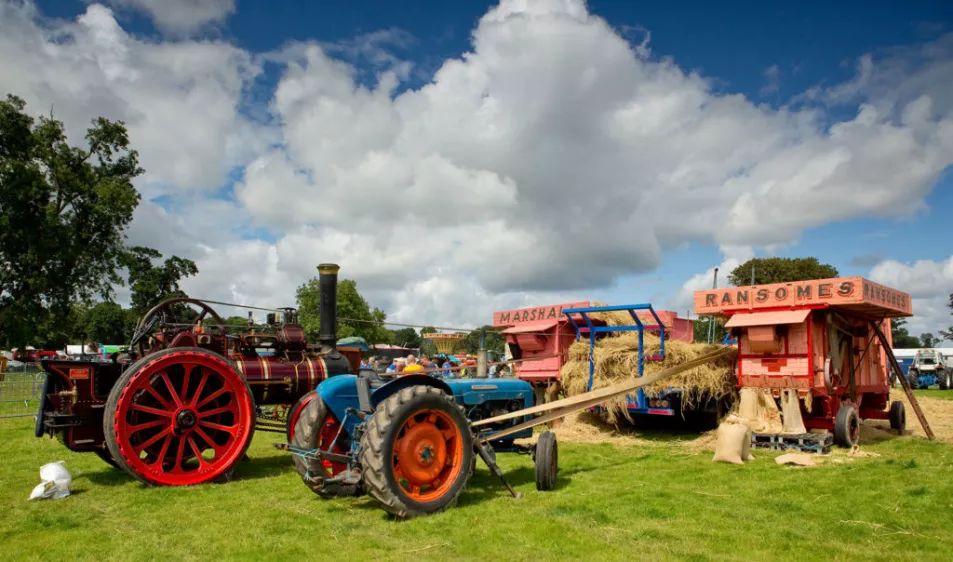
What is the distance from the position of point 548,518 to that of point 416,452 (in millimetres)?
1098

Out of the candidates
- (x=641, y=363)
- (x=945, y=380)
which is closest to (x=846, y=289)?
(x=641, y=363)

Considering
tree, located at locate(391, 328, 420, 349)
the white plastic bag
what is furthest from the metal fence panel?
tree, located at locate(391, 328, 420, 349)

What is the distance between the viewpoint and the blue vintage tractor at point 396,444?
15.4 ft

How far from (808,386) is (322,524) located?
6.69 m

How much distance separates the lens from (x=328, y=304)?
834 cm

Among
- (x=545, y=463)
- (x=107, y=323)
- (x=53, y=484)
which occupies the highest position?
(x=107, y=323)

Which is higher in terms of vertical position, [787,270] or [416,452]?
[787,270]

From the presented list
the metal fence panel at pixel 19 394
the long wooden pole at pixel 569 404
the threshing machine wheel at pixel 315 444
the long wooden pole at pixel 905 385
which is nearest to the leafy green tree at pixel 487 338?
the long wooden pole at pixel 569 404

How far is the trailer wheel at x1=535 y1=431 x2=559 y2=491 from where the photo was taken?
5.82 metres

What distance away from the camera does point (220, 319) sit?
8.66 metres

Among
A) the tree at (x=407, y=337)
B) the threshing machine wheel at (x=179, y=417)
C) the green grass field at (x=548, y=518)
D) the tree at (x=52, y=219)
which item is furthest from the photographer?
the tree at (x=407, y=337)

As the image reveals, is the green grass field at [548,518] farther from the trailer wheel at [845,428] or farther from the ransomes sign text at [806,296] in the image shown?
the ransomes sign text at [806,296]

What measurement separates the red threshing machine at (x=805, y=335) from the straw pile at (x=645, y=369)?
37cm

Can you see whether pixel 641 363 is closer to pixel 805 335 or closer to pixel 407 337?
pixel 805 335
